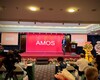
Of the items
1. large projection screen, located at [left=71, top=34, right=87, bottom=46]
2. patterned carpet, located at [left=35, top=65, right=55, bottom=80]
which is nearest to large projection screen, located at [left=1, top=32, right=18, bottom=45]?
large projection screen, located at [left=71, top=34, right=87, bottom=46]

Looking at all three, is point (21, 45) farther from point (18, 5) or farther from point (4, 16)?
point (18, 5)

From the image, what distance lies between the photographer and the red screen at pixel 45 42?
47.0 feet

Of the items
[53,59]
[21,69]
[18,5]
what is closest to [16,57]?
[21,69]

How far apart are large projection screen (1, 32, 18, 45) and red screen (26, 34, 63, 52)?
1113 millimetres

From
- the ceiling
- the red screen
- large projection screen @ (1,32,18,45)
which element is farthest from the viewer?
the red screen

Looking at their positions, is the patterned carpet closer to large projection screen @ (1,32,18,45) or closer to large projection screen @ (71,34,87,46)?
large projection screen @ (1,32,18,45)

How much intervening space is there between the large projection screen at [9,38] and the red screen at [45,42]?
1113 mm

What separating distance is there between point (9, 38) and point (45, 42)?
130 inches

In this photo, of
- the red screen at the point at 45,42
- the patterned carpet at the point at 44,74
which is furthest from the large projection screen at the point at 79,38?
the patterned carpet at the point at 44,74

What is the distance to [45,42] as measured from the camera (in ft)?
47.2

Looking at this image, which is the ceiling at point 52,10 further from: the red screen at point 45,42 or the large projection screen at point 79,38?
the red screen at point 45,42

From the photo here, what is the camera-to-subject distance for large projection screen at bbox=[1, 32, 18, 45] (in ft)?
45.4

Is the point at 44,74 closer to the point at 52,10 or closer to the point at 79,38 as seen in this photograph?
the point at 52,10

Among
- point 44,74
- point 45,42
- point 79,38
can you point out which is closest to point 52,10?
point 44,74
